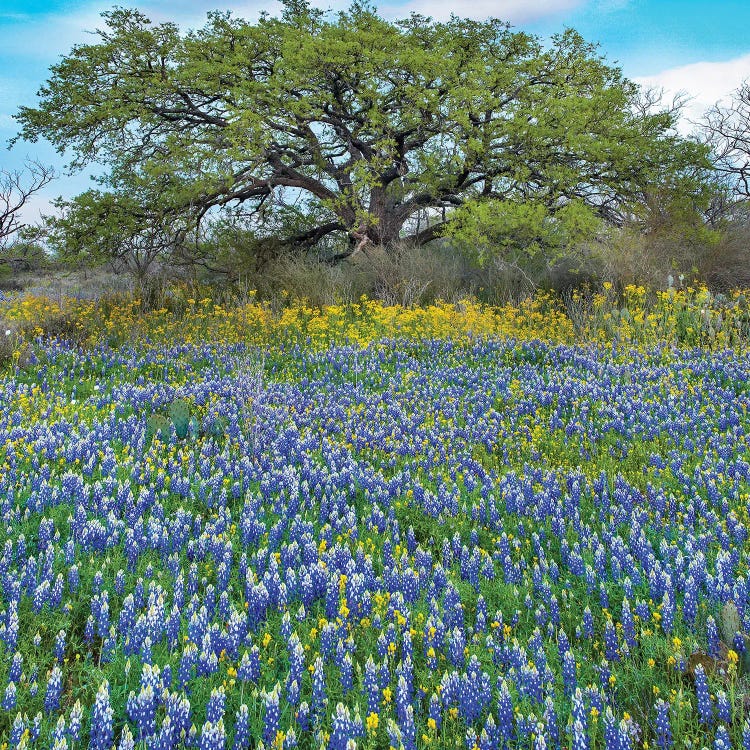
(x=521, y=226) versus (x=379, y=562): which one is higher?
(x=521, y=226)

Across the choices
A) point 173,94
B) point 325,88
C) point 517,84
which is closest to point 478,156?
point 517,84

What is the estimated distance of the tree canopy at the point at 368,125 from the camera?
17547mm

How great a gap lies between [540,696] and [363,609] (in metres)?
1.06

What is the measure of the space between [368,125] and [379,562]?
18.1 m

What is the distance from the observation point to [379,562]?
410cm

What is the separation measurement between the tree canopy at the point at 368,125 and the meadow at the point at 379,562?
10.5 meters

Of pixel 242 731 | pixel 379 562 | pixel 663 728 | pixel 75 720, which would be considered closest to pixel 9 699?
pixel 75 720

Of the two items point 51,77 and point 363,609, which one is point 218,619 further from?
point 51,77

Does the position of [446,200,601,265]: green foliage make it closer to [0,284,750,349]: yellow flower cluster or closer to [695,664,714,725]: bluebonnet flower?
[0,284,750,349]: yellow flower cluster

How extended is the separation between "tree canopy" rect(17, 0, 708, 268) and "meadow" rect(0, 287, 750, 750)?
10550mm

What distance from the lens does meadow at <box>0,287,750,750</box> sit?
108 inches

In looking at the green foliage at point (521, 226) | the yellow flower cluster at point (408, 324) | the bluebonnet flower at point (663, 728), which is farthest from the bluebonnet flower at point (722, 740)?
the green foliage at point (521, 226)

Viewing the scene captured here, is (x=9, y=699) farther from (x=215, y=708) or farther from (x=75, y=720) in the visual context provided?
(x=215, y=708)

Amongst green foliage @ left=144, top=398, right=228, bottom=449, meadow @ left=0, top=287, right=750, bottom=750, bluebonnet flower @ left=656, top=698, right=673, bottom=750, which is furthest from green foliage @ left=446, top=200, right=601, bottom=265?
bluebonnet flower @ left=656, top=698, right=673, bottom=750
